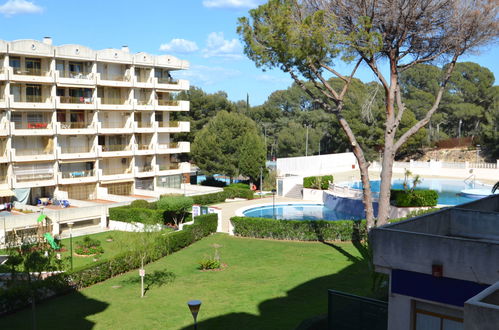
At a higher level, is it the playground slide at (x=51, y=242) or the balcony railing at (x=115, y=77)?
the balcony railing at (x=115, y=77)

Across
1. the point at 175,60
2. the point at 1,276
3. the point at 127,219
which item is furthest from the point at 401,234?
the point at 175,60

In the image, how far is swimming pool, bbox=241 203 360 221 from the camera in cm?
3909

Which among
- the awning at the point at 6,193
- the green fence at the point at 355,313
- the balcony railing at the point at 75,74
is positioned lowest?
the green fence at the point at 355,313

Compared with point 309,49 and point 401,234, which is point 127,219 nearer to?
point 309,49

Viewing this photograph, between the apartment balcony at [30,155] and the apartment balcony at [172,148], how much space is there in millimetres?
10440

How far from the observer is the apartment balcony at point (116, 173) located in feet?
147

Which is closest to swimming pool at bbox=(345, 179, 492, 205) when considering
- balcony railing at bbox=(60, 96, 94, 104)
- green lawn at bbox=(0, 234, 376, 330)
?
green lawn at bbox=(0, 234, 376, 330)

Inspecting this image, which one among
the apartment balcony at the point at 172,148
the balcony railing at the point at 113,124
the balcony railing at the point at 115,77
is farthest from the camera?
the apartment balcony at the point at 172,148

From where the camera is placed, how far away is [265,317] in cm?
1753

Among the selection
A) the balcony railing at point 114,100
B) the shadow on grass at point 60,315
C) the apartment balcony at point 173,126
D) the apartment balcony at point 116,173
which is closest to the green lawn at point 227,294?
the shadow on grass at point 60,315

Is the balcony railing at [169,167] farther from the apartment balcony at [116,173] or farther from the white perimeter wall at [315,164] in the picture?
the white perimeter wall at [315,164]

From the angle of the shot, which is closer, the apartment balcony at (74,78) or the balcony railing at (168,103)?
the apartment balcony at (74,78)

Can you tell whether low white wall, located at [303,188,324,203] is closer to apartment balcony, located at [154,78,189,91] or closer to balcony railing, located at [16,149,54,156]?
apartment balcony, located at [154,78,189,91]

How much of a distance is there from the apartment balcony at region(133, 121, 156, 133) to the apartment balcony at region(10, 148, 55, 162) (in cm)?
804
